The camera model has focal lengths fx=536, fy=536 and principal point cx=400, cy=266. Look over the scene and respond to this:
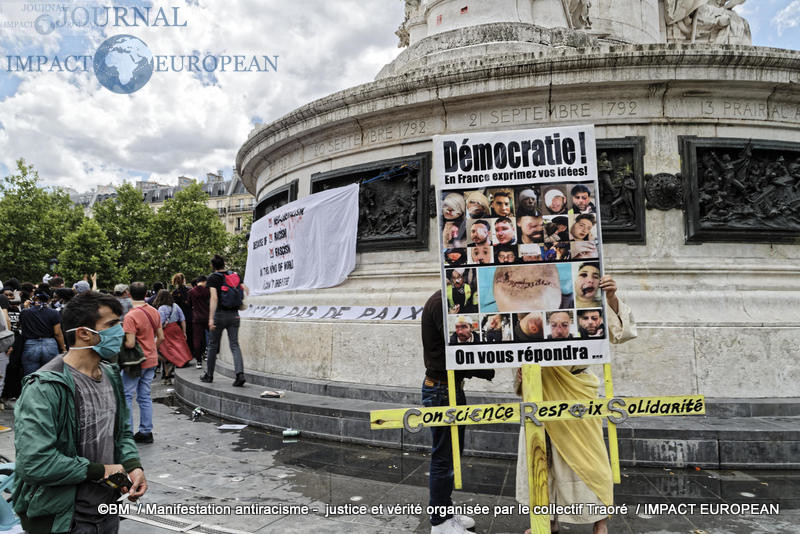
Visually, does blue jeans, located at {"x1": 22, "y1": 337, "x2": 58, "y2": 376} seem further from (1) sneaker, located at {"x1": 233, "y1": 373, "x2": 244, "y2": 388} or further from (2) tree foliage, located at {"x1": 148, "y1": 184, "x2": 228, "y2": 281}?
(2) tree foliage, located at {"x1": 148, "y1": 184, "x2": 228, "y2": 281}

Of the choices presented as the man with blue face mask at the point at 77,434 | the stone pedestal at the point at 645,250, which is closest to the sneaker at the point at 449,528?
the man with blue face mask at the point at 77,434

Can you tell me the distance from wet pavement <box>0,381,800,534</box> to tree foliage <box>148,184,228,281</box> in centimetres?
3783

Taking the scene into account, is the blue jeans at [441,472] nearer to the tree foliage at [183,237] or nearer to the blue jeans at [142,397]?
the blue jeans at [142,397]

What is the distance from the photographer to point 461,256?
3.64m

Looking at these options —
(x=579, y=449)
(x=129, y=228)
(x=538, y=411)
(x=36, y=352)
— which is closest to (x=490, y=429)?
(x=579, y=449)

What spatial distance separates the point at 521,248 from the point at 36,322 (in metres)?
8.11

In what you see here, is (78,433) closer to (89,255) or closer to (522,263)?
(522,263)

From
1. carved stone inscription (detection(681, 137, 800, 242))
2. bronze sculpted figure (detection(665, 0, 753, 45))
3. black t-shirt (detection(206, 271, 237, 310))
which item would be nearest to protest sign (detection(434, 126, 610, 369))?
carved stone inscription (detection(681, 137, 800, 242))

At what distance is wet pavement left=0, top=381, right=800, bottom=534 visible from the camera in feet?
12.8

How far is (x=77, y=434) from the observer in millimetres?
2451

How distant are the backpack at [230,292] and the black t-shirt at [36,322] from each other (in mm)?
2962

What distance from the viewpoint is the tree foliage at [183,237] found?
41156 millimetres

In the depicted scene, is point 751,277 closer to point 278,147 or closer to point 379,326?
point 379,326

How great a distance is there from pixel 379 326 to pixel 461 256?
142 inches
